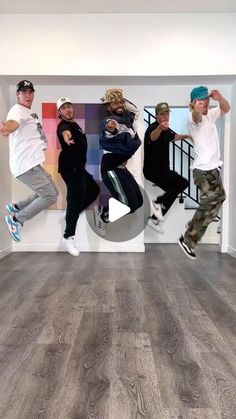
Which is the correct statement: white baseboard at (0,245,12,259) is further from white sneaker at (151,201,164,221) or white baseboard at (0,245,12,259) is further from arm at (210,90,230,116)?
arm at (210,90,230,116)

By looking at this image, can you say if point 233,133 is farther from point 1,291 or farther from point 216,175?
point 1,291

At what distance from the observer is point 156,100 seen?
5.12 metres

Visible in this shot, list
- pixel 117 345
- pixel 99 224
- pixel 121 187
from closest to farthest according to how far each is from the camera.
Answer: pixel 117 345 → pixel 121 187 → pixel 99 224

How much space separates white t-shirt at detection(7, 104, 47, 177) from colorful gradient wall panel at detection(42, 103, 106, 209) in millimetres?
1327

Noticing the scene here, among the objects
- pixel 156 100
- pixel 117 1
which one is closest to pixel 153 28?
pixel 117 1

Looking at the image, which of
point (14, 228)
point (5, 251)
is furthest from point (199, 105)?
point (5, 251)

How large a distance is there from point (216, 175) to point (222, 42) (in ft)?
6.04

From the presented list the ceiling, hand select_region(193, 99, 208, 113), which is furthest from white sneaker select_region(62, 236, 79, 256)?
the ceiling

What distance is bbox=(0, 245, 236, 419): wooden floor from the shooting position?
4.55 ft

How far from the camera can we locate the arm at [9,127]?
3.40m

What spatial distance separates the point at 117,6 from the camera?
423 centimetres

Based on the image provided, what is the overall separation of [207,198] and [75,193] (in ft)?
4.85

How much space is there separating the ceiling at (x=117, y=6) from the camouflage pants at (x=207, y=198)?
6.31ft

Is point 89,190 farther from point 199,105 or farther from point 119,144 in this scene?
point 199,105
